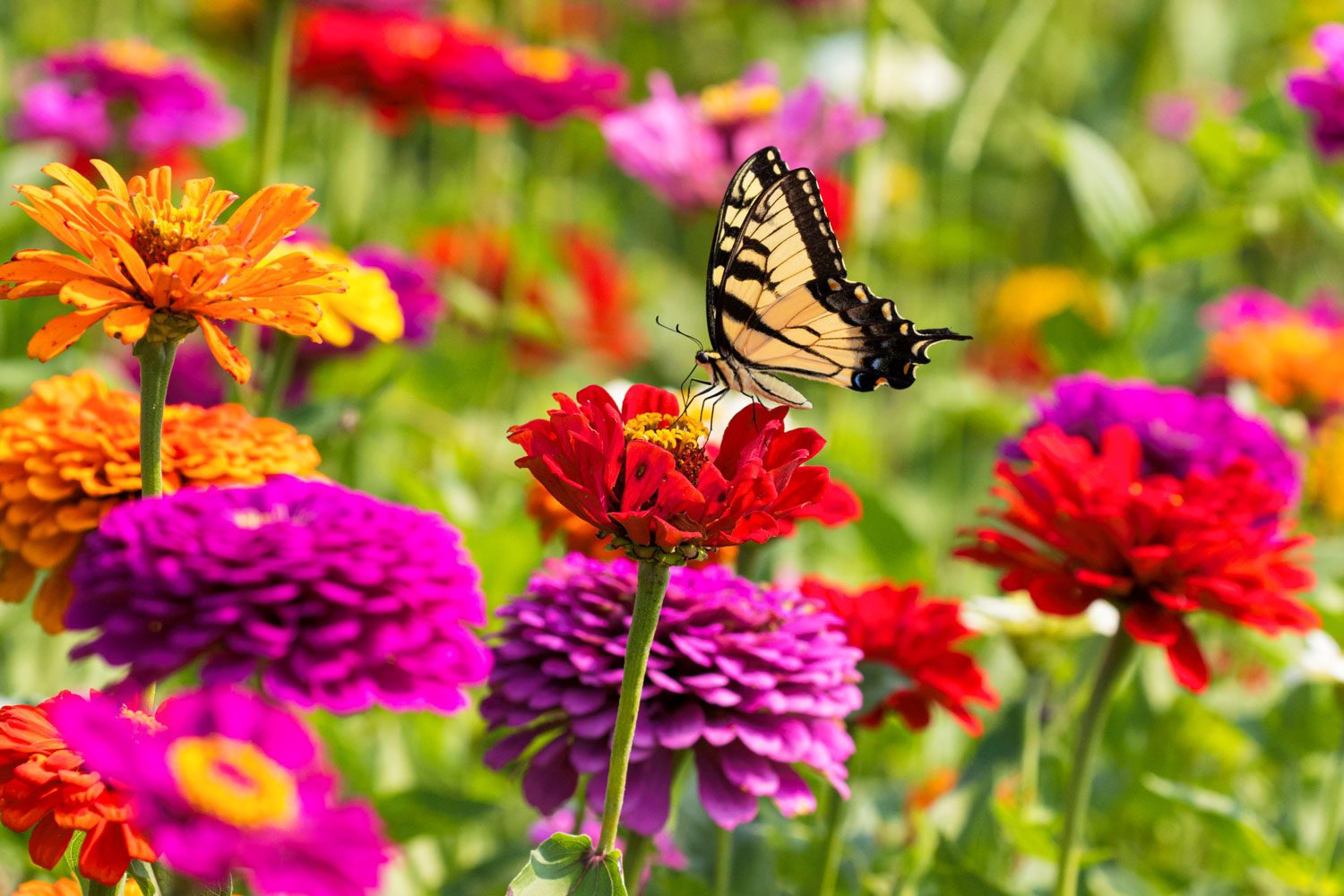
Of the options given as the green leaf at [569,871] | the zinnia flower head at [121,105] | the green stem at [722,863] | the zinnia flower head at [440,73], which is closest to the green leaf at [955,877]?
the green stem at [722,863]

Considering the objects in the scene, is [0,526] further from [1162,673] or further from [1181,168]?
[1181,168]

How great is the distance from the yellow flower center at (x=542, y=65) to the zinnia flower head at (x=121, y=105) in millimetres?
350

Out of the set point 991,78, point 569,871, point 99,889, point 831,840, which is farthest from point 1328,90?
point 99,889

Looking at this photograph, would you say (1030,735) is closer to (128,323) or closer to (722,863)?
(722,863)

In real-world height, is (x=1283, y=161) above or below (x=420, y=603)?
above

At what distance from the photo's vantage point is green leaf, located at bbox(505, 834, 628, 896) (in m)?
0.70

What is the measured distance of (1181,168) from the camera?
9.96ft

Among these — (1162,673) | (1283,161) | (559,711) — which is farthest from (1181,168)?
(559,711)

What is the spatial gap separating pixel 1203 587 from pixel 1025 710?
27 cm

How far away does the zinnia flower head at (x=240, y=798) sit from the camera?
0.48 metres

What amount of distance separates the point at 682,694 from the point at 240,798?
1.29 feet

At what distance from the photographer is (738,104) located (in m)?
1.72

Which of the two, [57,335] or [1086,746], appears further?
[1086,746]

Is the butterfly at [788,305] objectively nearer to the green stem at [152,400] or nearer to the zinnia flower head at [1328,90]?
the green stem at [152,400]
